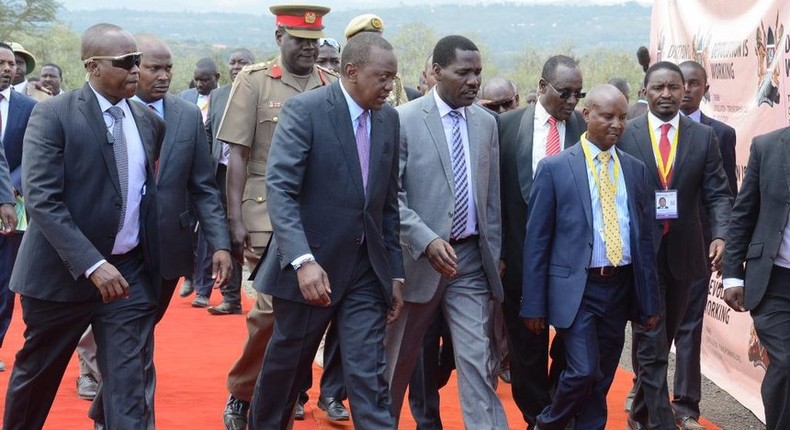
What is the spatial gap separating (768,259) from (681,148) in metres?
1.23

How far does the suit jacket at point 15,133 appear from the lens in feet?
32.6

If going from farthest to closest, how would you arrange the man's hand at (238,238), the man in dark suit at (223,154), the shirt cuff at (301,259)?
the man in dark suit at (223,154) < the man's hand at (238,238) < the shirt cuff at (301,259)

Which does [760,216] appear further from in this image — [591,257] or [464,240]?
[464,240]

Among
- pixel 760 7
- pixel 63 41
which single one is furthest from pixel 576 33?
pixel 760 7

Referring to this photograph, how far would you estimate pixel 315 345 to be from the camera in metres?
6.55

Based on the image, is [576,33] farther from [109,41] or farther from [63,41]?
[109,41]

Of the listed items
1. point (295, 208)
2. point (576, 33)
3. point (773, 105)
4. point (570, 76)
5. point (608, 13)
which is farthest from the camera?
point (608, 13)

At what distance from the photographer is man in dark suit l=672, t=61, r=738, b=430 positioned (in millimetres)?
8523

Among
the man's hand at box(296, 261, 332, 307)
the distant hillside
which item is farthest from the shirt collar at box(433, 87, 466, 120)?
the distant hillside

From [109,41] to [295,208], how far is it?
3.82 feet

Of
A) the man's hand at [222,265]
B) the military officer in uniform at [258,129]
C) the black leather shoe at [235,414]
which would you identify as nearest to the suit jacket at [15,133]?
the military officer in uniform at [258,129]

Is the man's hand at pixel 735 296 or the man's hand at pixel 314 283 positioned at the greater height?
the man's hand at pixel 314 283

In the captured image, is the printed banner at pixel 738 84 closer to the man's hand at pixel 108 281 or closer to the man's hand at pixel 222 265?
the man's hand at pixel 222 265

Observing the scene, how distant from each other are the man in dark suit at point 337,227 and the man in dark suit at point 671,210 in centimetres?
198
